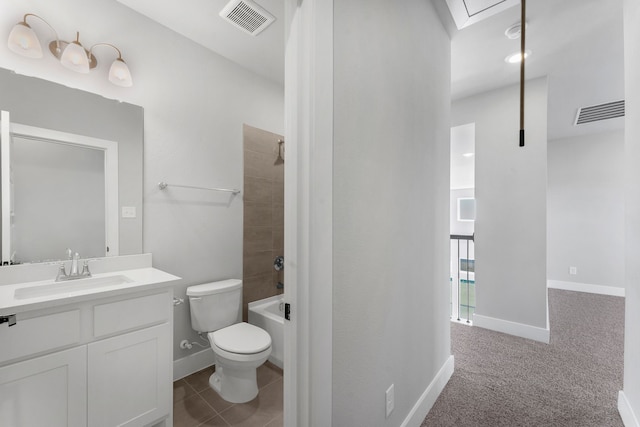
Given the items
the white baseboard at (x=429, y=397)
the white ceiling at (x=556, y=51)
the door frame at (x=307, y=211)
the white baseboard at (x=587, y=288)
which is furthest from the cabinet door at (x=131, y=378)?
the white baseboard at (x=587, y=288)

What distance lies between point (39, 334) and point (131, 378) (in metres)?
0.46

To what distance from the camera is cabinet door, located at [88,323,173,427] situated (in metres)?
1.27

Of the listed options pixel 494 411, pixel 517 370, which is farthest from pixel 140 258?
pixel 517 370

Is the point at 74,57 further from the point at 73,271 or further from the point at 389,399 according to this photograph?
the point at 389,399

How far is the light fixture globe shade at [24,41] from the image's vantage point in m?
1.40

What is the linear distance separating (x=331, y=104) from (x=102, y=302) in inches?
54.2

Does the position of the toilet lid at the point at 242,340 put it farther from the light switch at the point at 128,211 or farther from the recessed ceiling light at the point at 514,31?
the recessed ceiling light at the point at 514,31

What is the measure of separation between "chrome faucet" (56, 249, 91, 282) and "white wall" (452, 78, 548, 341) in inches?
132

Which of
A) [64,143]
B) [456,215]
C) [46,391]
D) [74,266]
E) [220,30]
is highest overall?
[220,30]

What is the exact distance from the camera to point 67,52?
1.55 metres

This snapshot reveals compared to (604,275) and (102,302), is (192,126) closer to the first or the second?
(102,302)

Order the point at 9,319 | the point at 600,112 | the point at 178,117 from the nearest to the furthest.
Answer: the point at 9,319 → the point at 178,117 → the point at 600,112

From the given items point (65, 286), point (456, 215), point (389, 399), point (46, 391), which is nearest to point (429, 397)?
point (389, 399)

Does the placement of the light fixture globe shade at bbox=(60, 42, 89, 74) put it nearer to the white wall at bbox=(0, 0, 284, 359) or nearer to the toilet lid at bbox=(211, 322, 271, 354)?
the white wall at bbox=(0, 0, 284, 359)
